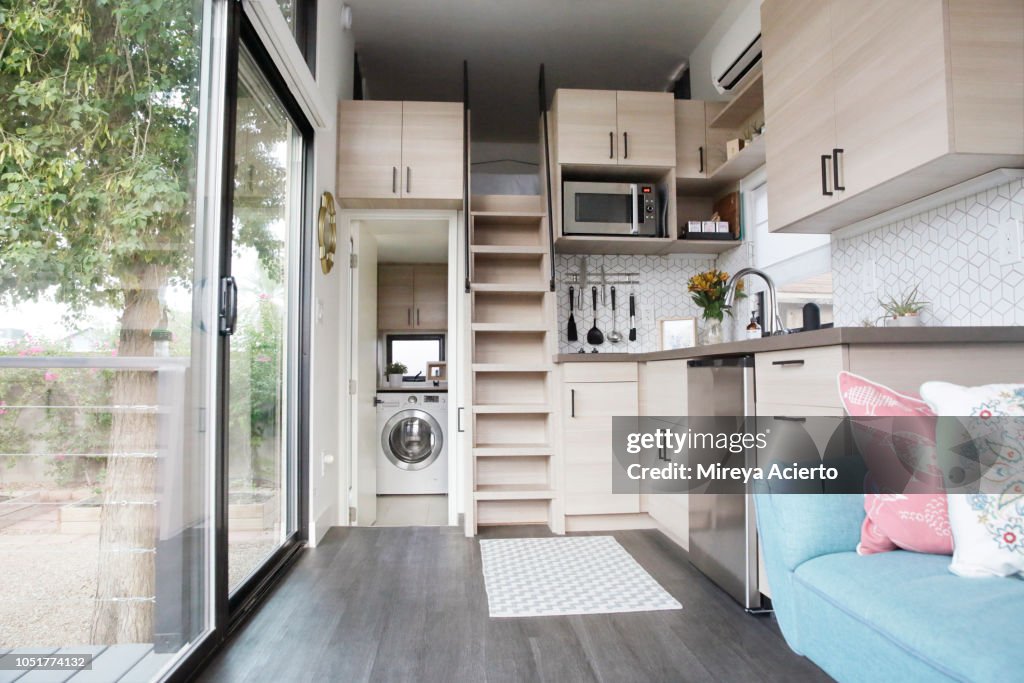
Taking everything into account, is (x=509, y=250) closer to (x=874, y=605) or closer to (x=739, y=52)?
(x=739, y=52)

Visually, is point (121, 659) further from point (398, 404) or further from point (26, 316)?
point (398, 404)

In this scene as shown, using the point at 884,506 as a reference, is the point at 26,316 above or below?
above

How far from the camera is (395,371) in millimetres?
5516

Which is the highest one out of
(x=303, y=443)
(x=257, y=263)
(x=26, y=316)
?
(x=257, y=263)

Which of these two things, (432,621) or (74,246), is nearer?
(74,246)

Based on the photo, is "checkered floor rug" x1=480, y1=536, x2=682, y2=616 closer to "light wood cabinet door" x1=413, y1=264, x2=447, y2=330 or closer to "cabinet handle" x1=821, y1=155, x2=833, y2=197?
"cabinet handle" x1=821, y1=155, x2=833, y2=197

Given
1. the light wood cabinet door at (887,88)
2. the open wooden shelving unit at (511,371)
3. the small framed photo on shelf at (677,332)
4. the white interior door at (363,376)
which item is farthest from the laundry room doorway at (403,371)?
the light wood cabinet door at (887,88)

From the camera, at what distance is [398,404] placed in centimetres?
478

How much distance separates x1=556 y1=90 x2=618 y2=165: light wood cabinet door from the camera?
3.24 metres

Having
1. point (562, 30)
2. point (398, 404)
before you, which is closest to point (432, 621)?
point (398, 404)

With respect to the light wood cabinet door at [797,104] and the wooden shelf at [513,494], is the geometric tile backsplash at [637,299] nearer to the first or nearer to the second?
the wooden shelf at [513,494]

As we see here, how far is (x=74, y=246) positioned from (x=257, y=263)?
122cm

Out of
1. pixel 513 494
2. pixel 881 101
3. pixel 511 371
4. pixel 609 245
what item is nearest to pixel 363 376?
pixel 511 371

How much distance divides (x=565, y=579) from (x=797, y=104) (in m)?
2.12
